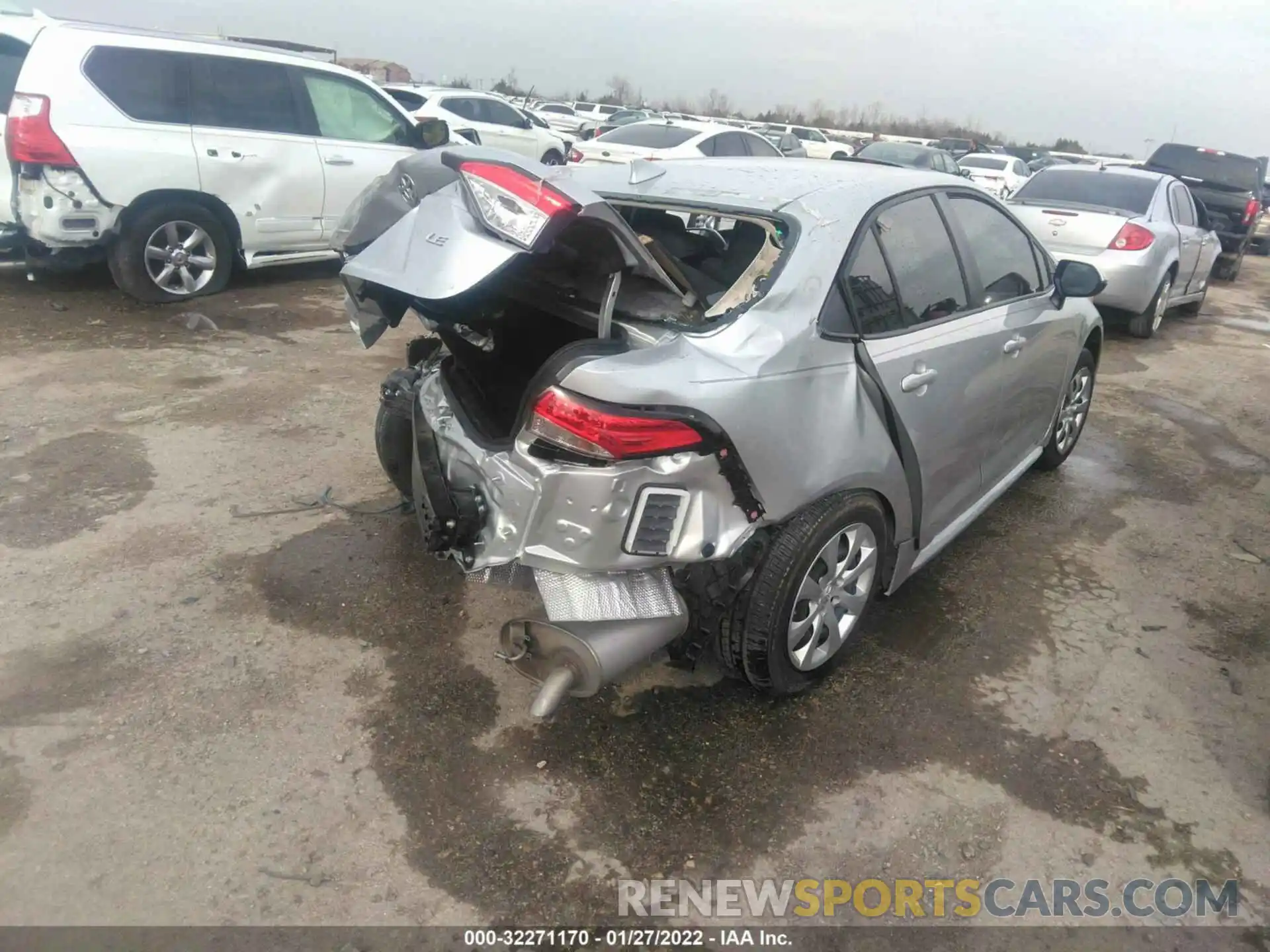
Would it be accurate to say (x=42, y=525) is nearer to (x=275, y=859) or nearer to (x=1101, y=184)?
(x=275, y=859)

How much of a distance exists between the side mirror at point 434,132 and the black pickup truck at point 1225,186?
11636 mm

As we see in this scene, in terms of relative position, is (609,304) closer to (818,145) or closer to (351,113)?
(351,113)

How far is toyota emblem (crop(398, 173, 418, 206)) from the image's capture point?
3.35m

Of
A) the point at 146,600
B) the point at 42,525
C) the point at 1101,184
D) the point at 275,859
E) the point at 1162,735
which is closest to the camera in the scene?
the point at 275,859

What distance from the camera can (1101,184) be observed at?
28.9ft

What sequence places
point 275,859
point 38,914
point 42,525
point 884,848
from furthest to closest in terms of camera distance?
1. point 42,525
2. point 884,848
3. point 275,859
4. point 38,914

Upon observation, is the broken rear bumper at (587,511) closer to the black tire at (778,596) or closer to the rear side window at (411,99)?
the black tire at (778,596)

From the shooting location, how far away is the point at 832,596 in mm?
3008

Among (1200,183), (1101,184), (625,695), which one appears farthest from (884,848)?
(1200,183)

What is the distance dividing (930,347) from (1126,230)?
20.1ft

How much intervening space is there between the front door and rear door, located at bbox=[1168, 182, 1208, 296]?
18.4 feet

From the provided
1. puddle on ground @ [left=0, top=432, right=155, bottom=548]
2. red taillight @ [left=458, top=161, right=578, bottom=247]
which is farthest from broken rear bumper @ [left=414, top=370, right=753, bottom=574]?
puddle on ground @ [left=0, top=432, right=155, bottom=548]

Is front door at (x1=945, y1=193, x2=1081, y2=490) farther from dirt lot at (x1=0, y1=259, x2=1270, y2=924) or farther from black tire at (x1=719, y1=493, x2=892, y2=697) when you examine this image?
black tire at (x1=719, y1=493, x2=892, y2=697)

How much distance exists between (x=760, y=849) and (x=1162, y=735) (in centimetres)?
156
